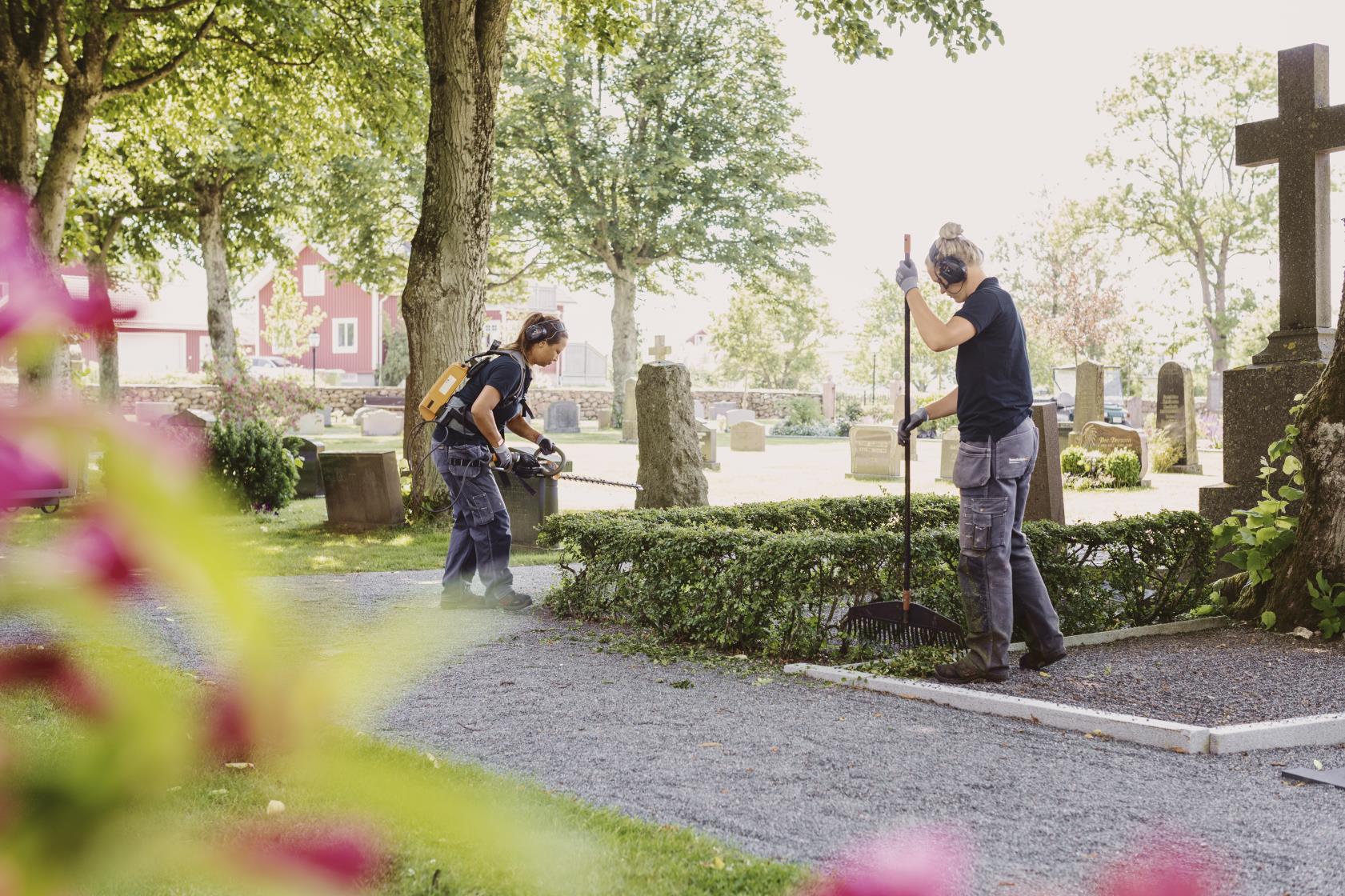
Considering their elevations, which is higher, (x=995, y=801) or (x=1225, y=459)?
(x=1225, y=459)

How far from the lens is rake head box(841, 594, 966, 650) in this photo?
20.8ft

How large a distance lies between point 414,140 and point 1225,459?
13.8 m

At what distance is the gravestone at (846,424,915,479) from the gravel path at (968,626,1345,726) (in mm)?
15230

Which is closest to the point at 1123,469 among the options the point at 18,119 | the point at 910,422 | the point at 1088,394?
the point at 1088,394

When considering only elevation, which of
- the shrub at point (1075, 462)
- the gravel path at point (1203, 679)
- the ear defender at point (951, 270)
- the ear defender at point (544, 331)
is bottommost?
the gravel path at point (1203, 679)

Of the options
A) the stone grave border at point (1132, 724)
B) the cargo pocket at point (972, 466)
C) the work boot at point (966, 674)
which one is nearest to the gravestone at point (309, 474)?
Answer: the stone grave border at point (1132, 724)

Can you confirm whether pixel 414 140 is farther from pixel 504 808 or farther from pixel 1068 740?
pixel 504 808

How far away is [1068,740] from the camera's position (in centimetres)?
509

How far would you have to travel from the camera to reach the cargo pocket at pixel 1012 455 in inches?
226

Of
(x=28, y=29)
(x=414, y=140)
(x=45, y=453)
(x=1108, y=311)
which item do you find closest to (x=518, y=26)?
(x=414, y=140)

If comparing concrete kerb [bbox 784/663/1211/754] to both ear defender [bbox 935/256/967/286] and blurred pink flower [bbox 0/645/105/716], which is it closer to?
ear defender [bbox 935/256/967/286]

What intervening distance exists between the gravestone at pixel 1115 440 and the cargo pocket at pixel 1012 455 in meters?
15.9

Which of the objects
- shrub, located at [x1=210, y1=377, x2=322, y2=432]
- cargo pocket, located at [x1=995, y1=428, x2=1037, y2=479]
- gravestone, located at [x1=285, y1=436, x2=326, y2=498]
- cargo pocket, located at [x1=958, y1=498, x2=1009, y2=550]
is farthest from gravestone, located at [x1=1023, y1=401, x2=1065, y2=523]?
gravestone, located at [x1=285, y1=436, x2=326, y2=498]

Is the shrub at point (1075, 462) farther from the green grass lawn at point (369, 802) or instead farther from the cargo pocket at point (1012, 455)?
the green grass lawn at point (369, 802)
